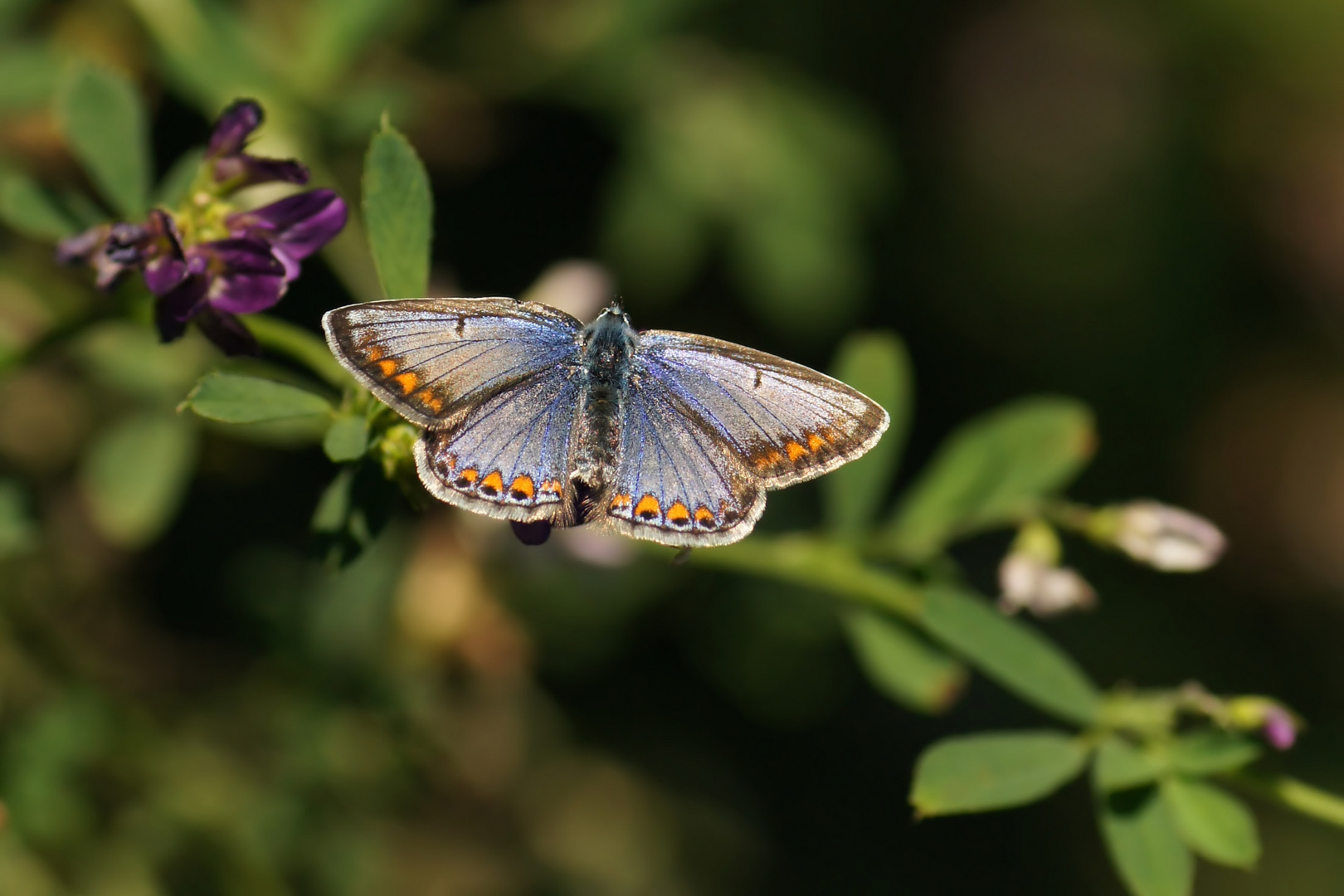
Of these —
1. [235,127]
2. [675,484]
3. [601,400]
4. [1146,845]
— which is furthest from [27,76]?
[1146,845]

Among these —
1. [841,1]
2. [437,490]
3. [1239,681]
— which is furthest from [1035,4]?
[437,490]

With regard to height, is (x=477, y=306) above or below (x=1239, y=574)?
above

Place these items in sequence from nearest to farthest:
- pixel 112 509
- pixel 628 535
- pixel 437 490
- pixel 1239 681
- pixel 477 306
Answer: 1. pixel 437 490
2. pixel 628 535
3. pixel 477 306
4. pixel 112 509
5. pixel 1239 681

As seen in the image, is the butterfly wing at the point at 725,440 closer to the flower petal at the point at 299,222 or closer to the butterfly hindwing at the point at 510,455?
the butterfly hindwing at the point at 510,455

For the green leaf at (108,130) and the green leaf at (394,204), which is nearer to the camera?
the green leaf at (394,204)

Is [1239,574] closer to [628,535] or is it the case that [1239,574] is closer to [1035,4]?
[1035,4]

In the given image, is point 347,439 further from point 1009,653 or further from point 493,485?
point 1009,653

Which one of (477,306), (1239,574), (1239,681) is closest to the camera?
(477,306)

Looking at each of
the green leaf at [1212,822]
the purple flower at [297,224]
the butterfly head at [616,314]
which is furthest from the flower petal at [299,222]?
the green leaf at [1212,822]
